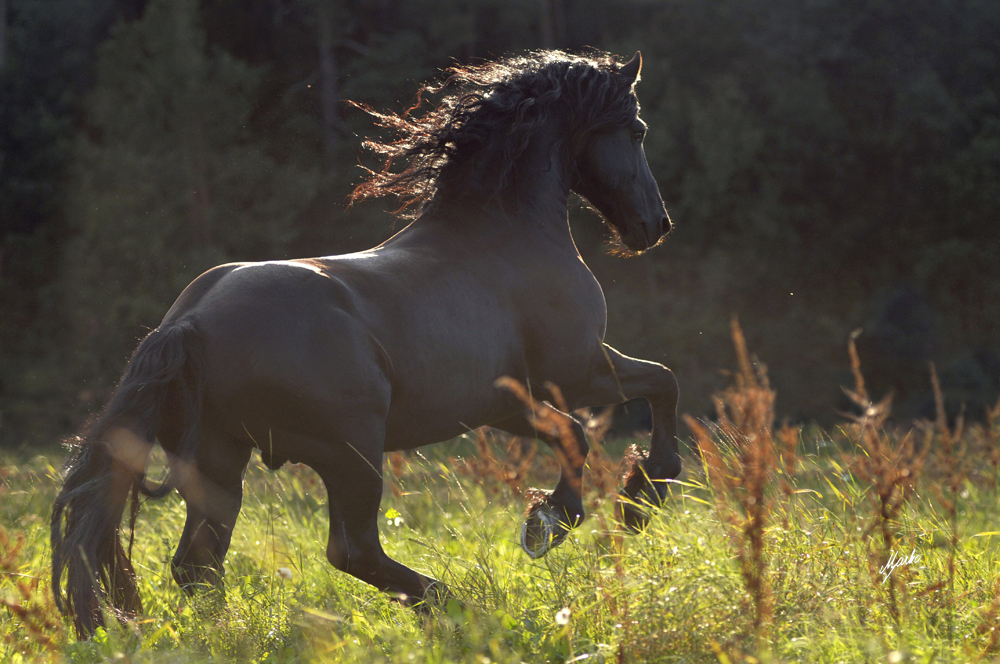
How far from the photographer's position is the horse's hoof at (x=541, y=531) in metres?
3.69

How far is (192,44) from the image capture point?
2247cm

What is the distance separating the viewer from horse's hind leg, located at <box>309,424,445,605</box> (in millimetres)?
3195

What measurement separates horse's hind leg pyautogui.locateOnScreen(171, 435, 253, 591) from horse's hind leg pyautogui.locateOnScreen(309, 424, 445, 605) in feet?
1.20

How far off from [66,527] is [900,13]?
109ft

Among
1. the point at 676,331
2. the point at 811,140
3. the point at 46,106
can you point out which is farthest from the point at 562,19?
the point at 46,106

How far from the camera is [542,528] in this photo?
149 inches

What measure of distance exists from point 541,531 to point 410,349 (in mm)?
998

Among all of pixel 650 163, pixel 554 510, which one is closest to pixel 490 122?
pixel 554 510

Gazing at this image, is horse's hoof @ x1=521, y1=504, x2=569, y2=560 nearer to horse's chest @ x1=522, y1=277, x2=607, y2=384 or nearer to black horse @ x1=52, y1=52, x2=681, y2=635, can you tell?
black horse @ x1=52, y1=52, x2=681, y2=635

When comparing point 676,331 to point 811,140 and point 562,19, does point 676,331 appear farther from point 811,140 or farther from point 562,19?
point 562,19

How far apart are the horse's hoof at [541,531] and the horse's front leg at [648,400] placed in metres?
0.48

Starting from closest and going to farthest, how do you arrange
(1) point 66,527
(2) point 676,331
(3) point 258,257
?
(1) point 66,527, (3) point 258,257, (2) point 676,331

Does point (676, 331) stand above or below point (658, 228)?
below
